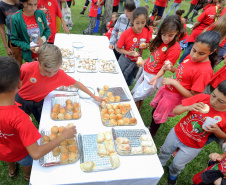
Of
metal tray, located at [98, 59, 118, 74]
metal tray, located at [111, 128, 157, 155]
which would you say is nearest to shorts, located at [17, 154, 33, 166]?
metal tray, located at [111, 128, 157, 155]

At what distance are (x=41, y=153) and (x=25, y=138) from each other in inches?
6.7

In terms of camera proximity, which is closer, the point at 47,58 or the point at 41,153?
the point at 41,153

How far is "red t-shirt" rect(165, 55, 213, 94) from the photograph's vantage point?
1763 mm

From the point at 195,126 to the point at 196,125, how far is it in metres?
0.02

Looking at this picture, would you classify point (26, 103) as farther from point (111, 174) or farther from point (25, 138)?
point (111, 174)

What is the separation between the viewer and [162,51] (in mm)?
2355

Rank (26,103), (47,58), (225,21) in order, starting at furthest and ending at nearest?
(225,21)
(26,103)
(47,58)

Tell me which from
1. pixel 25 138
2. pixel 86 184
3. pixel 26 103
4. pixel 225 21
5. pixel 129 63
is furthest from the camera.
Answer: pixel 129 63

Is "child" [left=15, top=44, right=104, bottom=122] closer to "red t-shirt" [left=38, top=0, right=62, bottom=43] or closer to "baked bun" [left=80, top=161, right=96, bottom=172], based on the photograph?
"baked bun" [left=80, top=161, right=96, bottom=172]

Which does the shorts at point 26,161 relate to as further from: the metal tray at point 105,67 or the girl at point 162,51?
the girl at point 162,51

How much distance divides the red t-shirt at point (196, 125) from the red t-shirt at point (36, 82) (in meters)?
1.49

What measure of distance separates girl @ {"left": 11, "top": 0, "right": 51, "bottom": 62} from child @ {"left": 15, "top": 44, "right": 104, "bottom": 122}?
1.02 m

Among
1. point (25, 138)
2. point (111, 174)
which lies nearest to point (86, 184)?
point (111, 174)

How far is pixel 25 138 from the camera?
1.14 metres
